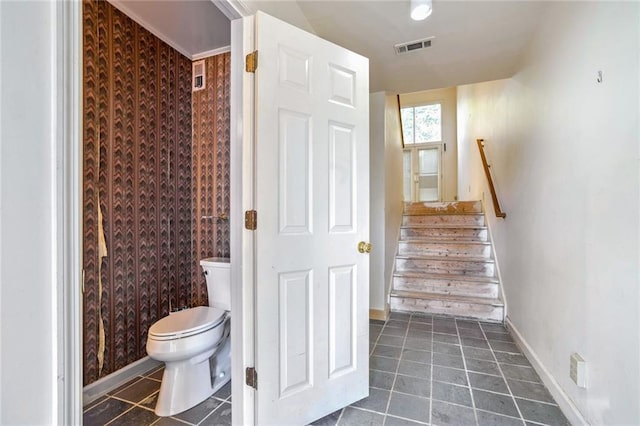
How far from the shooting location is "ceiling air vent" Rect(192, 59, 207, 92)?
2473 mm

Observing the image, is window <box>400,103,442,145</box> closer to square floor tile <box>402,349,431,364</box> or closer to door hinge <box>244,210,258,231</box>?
square floor tile <box>402,349,431,364</box>

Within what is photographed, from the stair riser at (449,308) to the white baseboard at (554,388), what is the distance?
51 centimetres

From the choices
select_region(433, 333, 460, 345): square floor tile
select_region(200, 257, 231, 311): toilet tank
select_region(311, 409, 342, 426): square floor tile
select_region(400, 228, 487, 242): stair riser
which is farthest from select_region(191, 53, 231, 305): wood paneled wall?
select_region(400, 228, 487, 242): stair riser

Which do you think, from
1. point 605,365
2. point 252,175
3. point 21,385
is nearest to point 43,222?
point 21,385

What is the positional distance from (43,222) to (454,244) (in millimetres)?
3844

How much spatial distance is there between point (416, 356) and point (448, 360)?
226 millimetres

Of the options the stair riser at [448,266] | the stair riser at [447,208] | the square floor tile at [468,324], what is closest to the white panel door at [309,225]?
the square floor tile at [468,324]

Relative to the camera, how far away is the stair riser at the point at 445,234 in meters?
3.80

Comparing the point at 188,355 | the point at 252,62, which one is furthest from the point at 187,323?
the point at 252,62

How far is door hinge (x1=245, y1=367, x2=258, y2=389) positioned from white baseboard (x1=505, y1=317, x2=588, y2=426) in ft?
5.04

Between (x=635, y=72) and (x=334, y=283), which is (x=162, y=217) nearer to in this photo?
(x=334, y=283)

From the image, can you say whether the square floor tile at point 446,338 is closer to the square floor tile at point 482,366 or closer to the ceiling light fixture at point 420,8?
the square floor tile at point 482,366

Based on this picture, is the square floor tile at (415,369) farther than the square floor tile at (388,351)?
No

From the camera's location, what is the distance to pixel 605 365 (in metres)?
1.22
